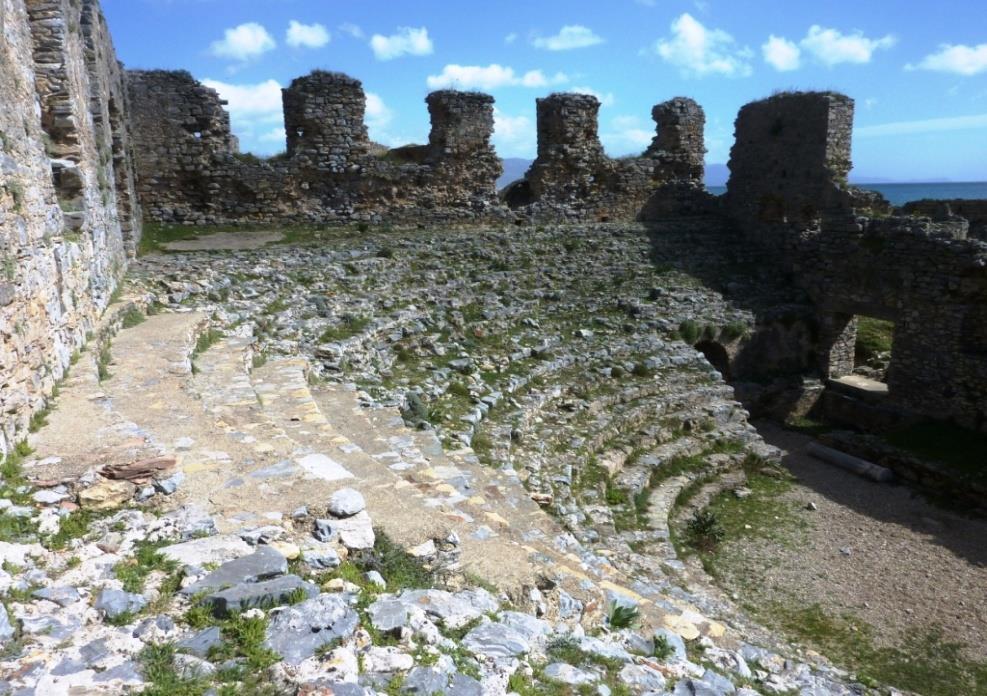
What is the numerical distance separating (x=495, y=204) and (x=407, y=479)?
15167mm

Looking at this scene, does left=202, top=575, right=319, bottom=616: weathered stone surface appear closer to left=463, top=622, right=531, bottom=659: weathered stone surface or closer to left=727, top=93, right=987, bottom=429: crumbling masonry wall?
left=463, top=622, right=531, bottom=659: weathered stone surface

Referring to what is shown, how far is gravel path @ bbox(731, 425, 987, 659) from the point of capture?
890cm

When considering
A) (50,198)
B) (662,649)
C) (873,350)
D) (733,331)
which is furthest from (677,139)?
(662,649)

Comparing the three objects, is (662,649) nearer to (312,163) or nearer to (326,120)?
(312,163)

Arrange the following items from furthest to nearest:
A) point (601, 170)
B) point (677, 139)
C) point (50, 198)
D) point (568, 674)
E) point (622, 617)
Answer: point (677, 139), point (601, 170), point (50, 198), point (622, 617), point (568, 674)

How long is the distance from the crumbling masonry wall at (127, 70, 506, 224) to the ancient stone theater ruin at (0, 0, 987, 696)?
0.28 feet

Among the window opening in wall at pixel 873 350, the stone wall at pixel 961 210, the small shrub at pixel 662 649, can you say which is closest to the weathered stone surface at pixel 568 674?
the small shrub at pixel 662 649

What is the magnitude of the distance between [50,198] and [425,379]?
5286 millimetres

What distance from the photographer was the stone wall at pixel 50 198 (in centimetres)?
551

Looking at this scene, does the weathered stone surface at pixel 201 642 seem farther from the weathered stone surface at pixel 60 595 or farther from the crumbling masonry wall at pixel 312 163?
the crumbling masonry wall at pixel 312 163

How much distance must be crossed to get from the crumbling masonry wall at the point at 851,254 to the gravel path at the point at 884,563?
177 inches

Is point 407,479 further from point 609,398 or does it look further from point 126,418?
point 609,398

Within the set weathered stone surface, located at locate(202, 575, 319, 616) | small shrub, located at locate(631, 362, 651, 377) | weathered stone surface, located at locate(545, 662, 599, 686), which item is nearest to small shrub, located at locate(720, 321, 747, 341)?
small shrub, located at locate(631, 362, 651, 377)

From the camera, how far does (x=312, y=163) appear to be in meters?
18.2
